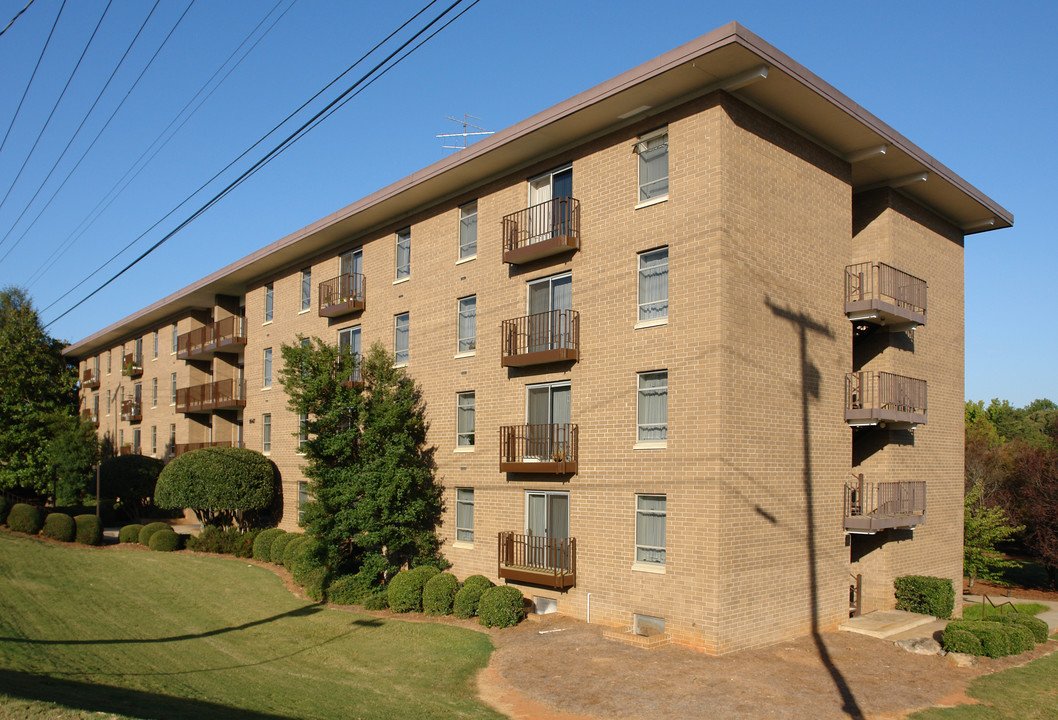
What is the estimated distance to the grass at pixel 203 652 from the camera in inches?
457

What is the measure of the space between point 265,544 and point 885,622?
2057 centimetres

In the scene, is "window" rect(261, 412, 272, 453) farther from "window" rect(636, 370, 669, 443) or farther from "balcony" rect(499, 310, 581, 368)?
"window" rect(636, 370, 669, 443)

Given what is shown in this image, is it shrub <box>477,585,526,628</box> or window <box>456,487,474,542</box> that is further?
window <box>456,487,474,542</box>

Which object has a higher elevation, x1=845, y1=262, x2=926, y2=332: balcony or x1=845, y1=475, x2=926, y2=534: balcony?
x1=845, y1=262, x2=926, y2=332: balcony

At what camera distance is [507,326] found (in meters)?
21.5

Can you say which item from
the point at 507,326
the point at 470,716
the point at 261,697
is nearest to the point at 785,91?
the point at 507,326

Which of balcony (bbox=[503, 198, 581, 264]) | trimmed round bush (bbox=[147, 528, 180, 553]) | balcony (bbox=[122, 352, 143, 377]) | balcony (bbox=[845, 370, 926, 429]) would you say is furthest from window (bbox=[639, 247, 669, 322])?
balcony (bbox=[122, 352, 143, 377])

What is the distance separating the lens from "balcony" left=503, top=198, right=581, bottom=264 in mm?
19844

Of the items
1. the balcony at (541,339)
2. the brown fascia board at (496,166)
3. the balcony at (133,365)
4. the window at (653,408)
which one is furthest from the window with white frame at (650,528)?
the balcony at (133,365)

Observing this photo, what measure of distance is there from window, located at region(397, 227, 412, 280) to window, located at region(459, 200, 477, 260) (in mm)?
2710

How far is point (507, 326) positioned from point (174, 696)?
39.6 feet

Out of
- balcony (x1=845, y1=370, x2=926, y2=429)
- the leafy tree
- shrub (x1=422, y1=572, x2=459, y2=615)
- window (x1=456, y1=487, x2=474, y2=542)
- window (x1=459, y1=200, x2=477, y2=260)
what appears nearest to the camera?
balcony (x1=845, y1=370, x2=926, y2=429)

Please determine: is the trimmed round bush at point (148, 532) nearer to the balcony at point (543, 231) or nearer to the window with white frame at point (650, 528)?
the balcony at point (543, 231)

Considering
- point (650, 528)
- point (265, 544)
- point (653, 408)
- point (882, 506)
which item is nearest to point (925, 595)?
point (882, 506)
